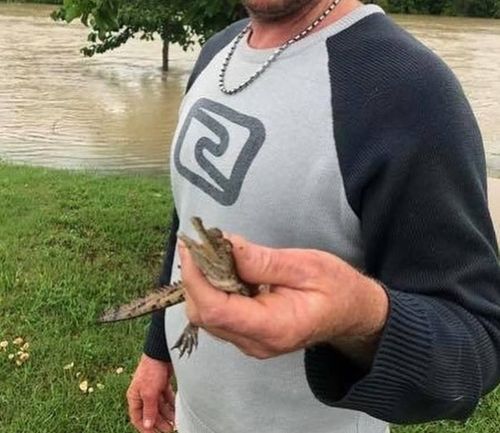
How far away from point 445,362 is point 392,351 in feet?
0.36

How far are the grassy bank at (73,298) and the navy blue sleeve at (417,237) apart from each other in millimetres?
2557

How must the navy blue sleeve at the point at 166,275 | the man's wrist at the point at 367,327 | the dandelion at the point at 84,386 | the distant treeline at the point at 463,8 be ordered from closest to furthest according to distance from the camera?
1. the man's wrist at the point at 367,327
2. the navy blue sleeve at the point at 166,275
3. the dandelion at the point at 84,386
4. the distant treeline at the point at 463,8

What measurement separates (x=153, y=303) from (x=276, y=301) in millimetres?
488

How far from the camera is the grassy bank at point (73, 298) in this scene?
4.06m

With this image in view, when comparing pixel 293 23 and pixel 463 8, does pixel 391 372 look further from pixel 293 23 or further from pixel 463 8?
pixel 463 8

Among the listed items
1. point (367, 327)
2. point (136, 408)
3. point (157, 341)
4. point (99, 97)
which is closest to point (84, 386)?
point (136, 408)

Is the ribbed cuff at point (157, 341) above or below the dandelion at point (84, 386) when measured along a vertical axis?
above

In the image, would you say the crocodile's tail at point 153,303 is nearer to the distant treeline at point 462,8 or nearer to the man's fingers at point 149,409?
the man's fingers at point 149,409

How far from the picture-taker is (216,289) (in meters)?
1.07

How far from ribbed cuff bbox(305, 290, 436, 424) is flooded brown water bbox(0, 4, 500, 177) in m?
10.8

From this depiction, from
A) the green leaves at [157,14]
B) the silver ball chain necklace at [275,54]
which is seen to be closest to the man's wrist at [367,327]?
the silver ball chain necklace at [275,54]

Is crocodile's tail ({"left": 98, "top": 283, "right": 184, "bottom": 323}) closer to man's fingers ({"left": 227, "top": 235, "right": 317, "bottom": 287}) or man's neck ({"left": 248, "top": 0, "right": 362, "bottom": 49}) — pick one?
man's fingers ({"left": 227, "top": 235, "right": 317, "bottom": 287})

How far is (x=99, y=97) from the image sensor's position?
1870 centimetres

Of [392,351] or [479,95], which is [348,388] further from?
[479,95]
